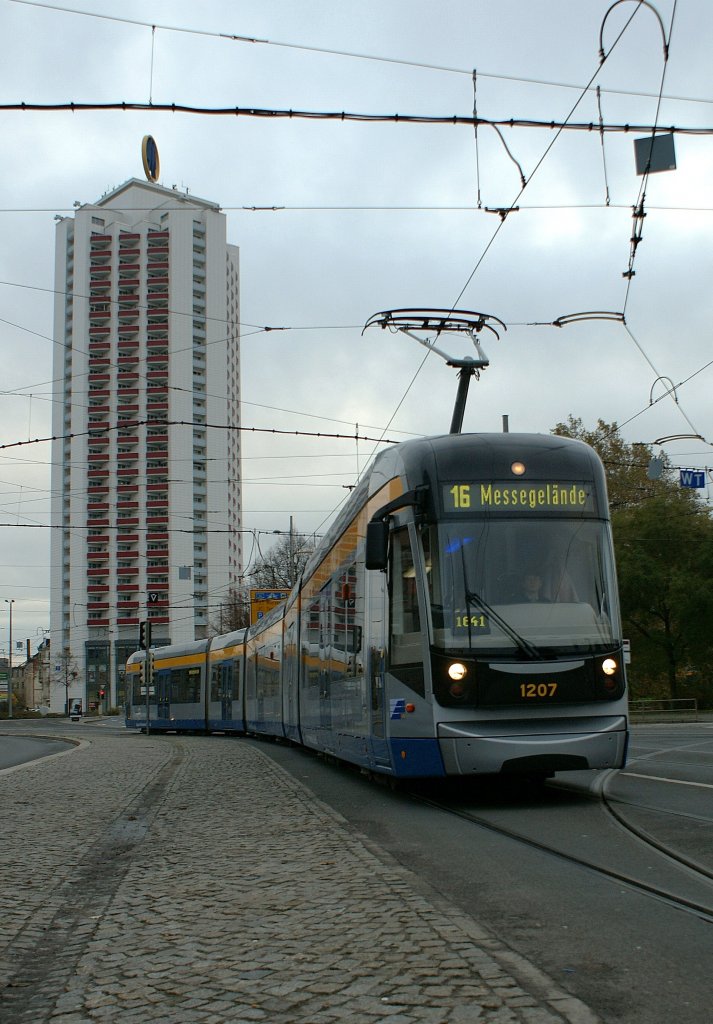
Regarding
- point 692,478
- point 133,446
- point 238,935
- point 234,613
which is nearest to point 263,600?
point 692,478

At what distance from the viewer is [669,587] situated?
39.4m

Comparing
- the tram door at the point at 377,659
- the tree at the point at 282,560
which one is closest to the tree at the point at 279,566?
the tree at the point at 282,560

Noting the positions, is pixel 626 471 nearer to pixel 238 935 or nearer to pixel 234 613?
pixel 234 613

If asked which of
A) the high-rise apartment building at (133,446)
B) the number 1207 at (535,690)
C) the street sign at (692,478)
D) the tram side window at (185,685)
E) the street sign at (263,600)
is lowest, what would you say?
the number 1207 at (535,690)

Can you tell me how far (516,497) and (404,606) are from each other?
1.43 metres

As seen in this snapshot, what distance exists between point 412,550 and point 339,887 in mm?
4460

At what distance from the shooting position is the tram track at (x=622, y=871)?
18.1ft

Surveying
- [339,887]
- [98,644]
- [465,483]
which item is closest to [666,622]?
[465,483]

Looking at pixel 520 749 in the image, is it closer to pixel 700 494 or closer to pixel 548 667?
pixel 548 667

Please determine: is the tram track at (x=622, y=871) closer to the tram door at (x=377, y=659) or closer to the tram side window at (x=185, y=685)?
the tram door at (x=377, y=659)

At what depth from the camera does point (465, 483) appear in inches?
401

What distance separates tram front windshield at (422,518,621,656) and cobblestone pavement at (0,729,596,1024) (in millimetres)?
2091

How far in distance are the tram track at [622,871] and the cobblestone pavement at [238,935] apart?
1117 mm

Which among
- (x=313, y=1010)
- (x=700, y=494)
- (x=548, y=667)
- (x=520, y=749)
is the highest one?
(x=700, y=494)
